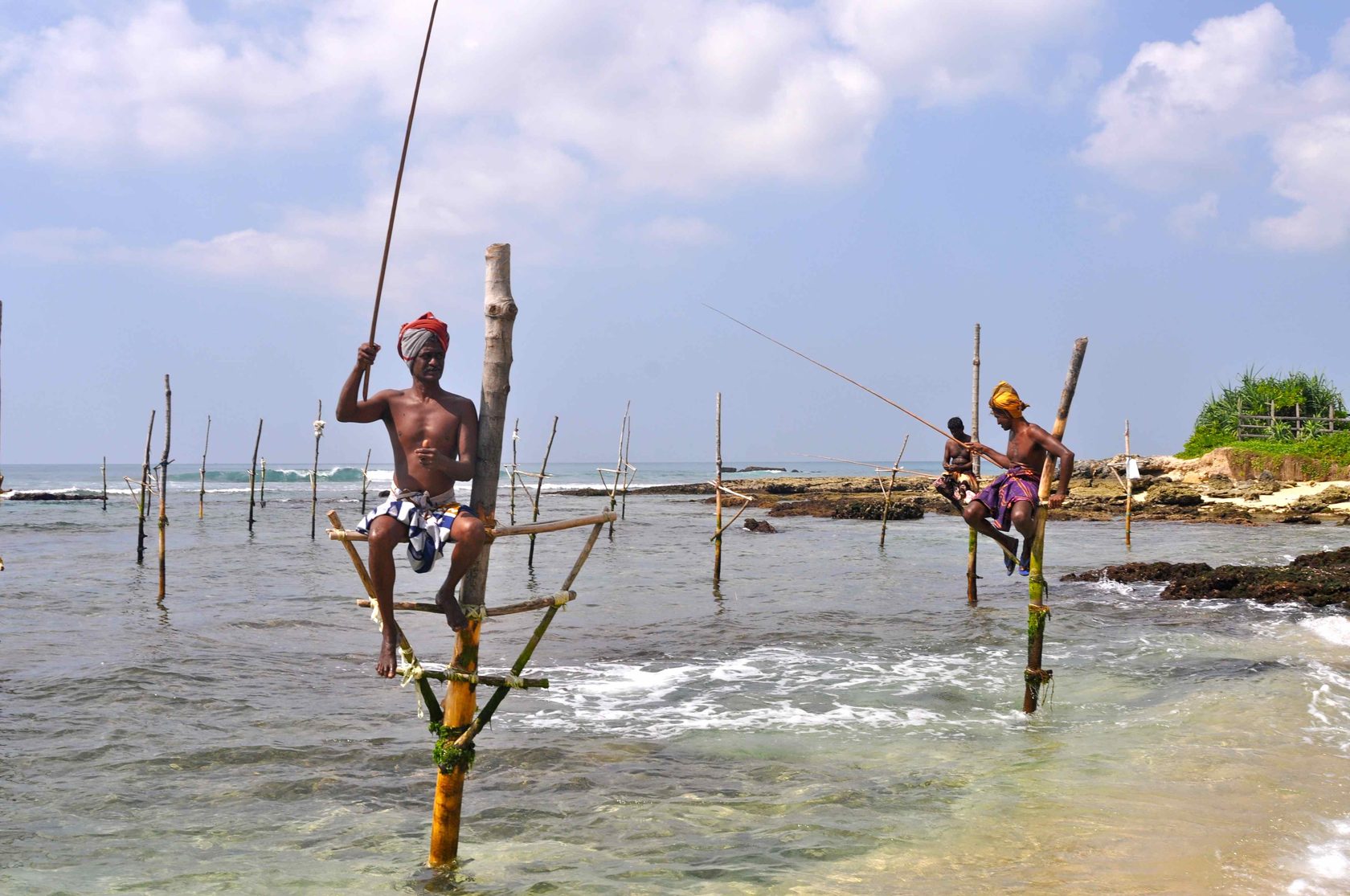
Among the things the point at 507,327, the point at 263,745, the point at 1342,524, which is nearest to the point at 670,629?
the point at 263,745

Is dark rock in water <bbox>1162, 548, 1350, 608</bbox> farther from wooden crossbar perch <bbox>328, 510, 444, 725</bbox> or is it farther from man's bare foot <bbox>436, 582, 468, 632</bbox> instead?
man's bare foot <bbox>436, 582, 468, 632</bbox>

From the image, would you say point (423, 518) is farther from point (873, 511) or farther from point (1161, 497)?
point (1161, 497)

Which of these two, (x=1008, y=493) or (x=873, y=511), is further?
(x=873, y=511)

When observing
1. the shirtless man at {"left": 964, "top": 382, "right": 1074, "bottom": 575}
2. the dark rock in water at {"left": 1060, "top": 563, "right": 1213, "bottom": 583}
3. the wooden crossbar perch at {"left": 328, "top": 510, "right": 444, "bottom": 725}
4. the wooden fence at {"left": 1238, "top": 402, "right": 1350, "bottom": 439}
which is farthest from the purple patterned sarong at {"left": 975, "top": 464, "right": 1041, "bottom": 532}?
the wooden fence at {"left": 1238, "top": 402, "right": 1350, "bottom": 439}

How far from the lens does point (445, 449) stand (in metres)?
4.54

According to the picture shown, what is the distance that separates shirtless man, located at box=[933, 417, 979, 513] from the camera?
8.60 m

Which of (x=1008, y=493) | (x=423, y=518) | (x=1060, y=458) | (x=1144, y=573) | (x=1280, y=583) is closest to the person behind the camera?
(x=423, y=518)

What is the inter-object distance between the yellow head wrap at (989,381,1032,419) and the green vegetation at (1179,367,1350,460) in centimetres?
3099

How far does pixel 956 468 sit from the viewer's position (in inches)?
339

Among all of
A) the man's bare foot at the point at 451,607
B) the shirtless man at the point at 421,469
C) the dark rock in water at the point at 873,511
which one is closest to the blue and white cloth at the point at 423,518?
the shirtless man at the point at 421,469

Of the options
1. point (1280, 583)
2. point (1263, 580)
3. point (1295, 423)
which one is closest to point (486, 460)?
point (1280, 583)

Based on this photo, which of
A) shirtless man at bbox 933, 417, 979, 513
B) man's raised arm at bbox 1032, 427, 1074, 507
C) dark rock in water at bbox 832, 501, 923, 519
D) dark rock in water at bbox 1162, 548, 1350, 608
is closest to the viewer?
man's raised arm at bbox 1032, 427, 1074, 507

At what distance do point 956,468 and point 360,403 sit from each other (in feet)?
18.5

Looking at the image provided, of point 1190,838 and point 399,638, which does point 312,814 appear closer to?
point 399,638
